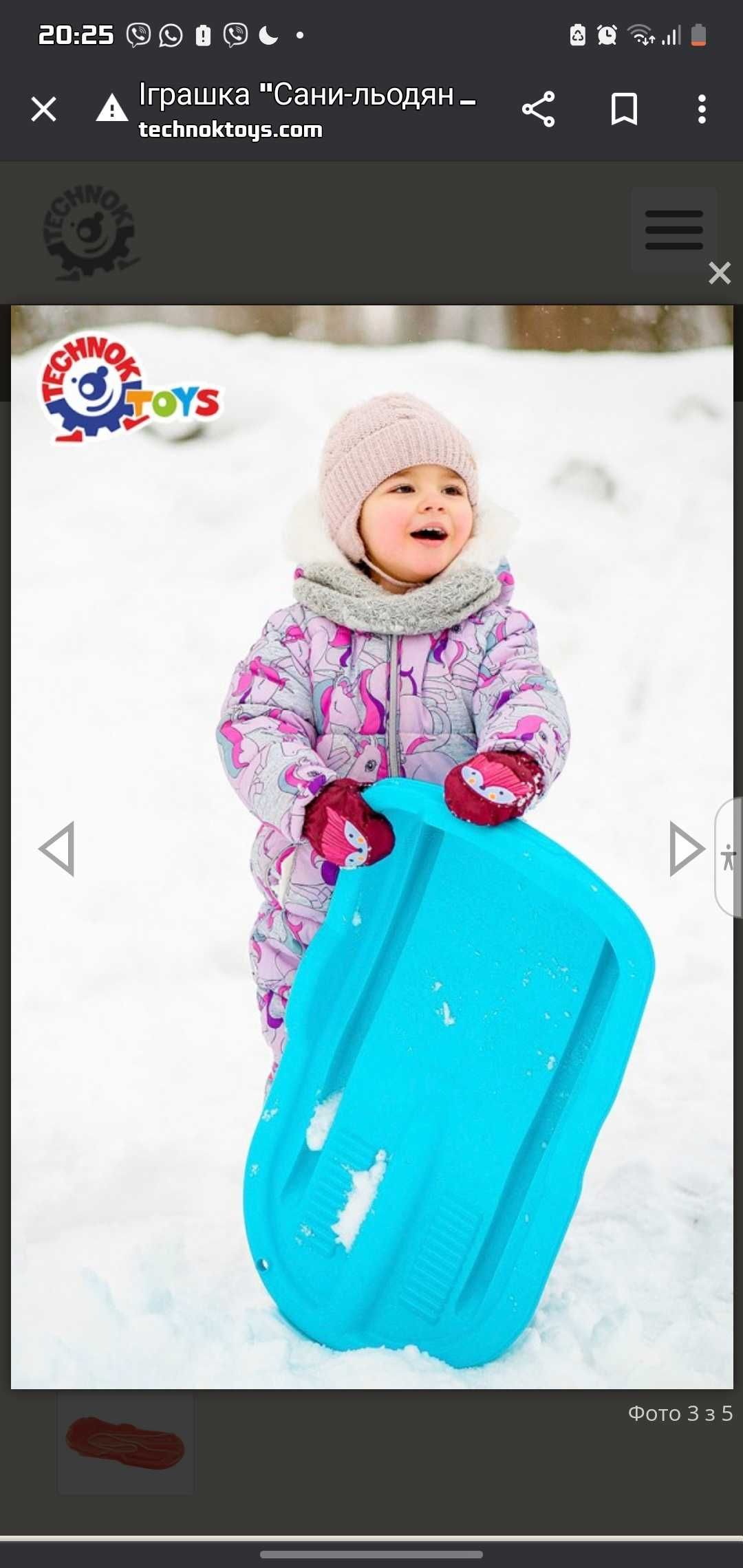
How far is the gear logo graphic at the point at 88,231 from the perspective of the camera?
5.03 feet

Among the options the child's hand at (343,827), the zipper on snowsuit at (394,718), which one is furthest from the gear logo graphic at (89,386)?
the child's hand at (343,827)

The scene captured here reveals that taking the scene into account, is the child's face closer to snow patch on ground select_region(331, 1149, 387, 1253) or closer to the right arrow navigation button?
the right arrow navigation button

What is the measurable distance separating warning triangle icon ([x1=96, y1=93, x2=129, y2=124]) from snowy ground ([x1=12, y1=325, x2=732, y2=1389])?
312 millimetres

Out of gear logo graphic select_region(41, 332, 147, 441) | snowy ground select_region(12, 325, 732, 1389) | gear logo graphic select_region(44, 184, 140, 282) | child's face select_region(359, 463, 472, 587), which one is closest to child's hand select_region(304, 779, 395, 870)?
child's face select_region(359, 463, 472, 587)

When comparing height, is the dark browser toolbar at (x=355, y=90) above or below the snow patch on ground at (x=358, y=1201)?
above

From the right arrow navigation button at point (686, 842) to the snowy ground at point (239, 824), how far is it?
30mm

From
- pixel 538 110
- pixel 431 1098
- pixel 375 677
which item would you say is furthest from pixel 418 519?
pixel 431 1098

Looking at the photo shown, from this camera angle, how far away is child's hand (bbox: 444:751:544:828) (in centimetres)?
166

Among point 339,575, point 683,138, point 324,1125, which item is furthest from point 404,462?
point 324,1125

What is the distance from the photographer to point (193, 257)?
157 cm

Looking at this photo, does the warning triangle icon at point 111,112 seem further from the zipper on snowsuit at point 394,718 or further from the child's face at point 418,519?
the zipper on snowsuit at point 394,718

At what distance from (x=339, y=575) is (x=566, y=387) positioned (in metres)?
1.24

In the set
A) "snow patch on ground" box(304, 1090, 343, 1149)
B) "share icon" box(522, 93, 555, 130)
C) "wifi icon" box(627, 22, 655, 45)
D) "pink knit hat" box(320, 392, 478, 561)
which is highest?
"wifi icon" box(627, 22, 655, 45)
